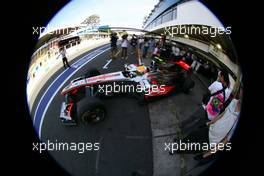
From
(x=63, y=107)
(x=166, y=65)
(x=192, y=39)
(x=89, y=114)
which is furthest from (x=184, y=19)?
(x=63, y=107)

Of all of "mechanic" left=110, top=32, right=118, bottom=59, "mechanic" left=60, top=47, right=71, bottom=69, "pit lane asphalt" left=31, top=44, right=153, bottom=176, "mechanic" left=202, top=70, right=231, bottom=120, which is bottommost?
"pit lane asphalt" left=31, top=44, right=153, bottom=176

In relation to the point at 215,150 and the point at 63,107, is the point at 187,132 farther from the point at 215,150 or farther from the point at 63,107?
the point at 63,107

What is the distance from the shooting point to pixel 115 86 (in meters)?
1.24

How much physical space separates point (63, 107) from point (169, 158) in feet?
2.91

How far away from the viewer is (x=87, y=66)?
133 cm

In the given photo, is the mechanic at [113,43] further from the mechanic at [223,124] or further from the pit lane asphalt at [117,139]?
the mechanic at [223,124]

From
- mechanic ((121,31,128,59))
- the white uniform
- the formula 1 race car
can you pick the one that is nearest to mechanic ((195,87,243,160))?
the white uniform

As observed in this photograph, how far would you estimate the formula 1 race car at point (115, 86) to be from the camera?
1165 millimetres

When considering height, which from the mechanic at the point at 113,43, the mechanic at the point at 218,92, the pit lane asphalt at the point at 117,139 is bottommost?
the pit lane asphalt at the point at 117,139

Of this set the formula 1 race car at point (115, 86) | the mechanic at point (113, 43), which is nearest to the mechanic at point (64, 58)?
the formula 1 race car at point (115, 86)

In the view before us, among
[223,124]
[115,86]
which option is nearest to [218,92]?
[223,124]

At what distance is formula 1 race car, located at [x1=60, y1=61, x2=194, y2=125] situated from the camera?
1.17 metres

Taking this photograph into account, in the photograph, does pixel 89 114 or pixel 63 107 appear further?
pixel 63 107

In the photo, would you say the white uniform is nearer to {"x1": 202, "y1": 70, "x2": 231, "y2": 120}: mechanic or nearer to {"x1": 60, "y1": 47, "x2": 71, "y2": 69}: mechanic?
{"x1": 202, "y1": 70, "x2": 231, "y2": 120}: mechanic
